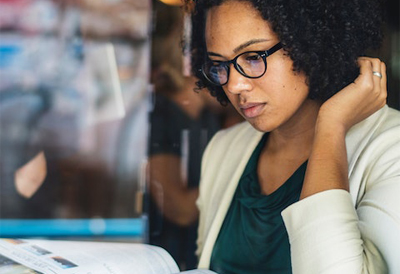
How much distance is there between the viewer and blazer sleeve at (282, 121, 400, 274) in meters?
0.98

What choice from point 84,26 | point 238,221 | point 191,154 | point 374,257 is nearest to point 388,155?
point 374,257

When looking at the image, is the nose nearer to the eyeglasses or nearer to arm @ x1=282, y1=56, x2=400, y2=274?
the eyeglasses

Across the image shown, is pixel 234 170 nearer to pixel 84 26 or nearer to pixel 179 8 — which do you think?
pixel 179 8

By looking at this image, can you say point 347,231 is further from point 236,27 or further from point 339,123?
point 236,27

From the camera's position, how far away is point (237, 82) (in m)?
1.30

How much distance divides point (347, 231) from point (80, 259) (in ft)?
1.63

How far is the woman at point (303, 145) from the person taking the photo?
1012mm

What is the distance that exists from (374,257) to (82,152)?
9.89ft

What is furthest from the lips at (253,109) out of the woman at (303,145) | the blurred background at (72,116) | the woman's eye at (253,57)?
the blurred background at (72,116)

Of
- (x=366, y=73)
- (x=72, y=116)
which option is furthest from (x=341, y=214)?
(x=72, y=116)

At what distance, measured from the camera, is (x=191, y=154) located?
2027 millimetres

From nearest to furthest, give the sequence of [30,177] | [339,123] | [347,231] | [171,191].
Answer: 1. [347,231]
2. [339,123]
3. [171,191]
4. [30,177]

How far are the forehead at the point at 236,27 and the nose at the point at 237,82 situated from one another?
0.17 feet

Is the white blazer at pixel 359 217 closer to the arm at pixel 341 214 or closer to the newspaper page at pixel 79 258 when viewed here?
the arm at pixel 341 214
